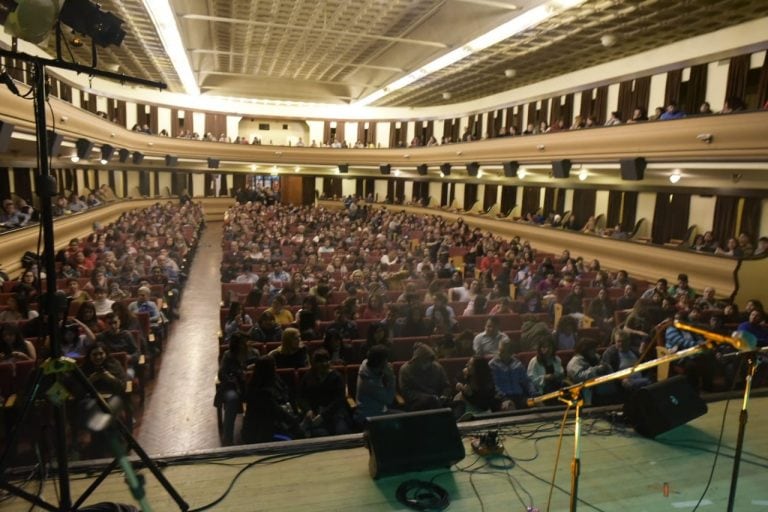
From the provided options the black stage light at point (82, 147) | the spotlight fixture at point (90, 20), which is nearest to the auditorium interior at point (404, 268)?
the spotlight fixture at point (90, 20)

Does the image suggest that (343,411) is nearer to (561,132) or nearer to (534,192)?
(561,132)

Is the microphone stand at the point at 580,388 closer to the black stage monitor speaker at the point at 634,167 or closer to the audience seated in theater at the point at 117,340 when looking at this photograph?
the audience seated in theater at the point at 117,340

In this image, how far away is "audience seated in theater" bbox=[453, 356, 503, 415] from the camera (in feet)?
16.3

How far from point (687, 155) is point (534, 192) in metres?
9.03

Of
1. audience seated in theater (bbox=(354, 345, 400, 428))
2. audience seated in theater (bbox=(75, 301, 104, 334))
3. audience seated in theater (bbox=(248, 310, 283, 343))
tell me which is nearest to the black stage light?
audience seated in theater (bbox=(75, 301, 104, 334))

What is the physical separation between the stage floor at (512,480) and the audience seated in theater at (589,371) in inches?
34.6

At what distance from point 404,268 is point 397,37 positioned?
735 centimetres

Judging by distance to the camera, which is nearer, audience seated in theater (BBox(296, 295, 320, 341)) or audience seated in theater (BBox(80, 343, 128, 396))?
audience seated in theater (BBox(80, 343, 128, 396))

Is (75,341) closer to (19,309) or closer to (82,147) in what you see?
(19,309)

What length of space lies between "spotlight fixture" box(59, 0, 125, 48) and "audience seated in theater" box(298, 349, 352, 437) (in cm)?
283

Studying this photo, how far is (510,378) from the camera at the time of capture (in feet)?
16.9

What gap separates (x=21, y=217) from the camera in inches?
415

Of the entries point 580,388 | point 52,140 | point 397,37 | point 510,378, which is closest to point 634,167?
point 397,37

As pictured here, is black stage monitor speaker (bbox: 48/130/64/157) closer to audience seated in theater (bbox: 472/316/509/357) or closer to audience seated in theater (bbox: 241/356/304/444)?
audience seated in theater (bbox: 241/356/304/444)
